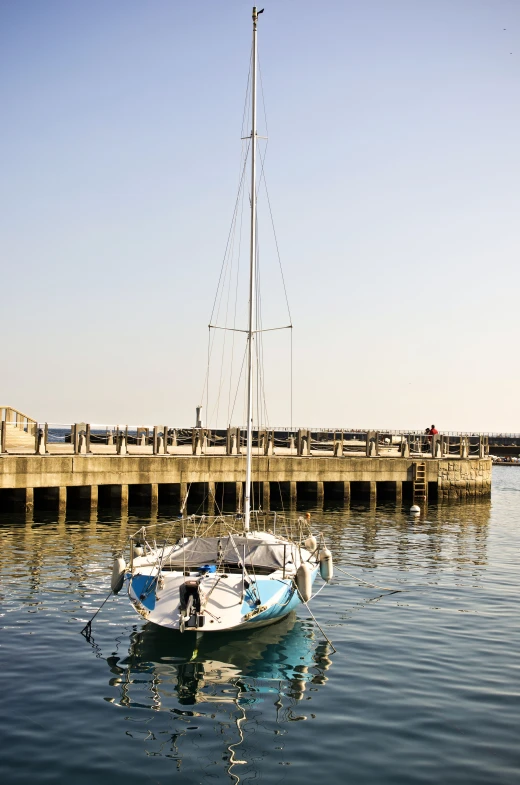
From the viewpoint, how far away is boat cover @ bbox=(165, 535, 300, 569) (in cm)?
1892

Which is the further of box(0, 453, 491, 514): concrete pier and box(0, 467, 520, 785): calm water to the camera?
box(0, 453, 491, 514): concrete pier

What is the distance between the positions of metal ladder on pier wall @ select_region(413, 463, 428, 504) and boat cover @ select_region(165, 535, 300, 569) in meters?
29.4

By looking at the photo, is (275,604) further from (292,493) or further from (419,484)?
(419,484)

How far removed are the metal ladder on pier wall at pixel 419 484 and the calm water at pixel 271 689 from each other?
24322 mm

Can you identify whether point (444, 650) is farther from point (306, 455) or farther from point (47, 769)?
point (306, 455)

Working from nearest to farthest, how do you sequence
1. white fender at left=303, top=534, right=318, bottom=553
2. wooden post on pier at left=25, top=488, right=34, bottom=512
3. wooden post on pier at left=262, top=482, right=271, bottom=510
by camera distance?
white fender at left=303, top=534, right=318, bottom=553 < wooden post on pier at left=25, top=488, right=34, bottom=512 < wooden post on pier at left=262, top=482, right=271, bottom=510

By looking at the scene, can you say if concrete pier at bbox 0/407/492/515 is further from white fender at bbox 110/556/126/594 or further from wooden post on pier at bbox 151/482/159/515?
white fender at bbox 110/556/126/594

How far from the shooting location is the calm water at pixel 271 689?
1096 centimetres

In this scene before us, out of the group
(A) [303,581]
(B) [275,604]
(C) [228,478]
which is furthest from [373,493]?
(B) [275,604]

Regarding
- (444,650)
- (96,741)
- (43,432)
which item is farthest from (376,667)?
(43,432)

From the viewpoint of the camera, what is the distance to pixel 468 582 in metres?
24.3

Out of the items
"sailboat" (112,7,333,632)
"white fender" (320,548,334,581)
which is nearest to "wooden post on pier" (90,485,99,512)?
"sailboat" (112,7,333,632)

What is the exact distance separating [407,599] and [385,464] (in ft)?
88.0

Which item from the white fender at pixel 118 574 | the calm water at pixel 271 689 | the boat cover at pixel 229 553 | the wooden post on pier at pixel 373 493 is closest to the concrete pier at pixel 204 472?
the wooden post on pier at pixel 373 493
